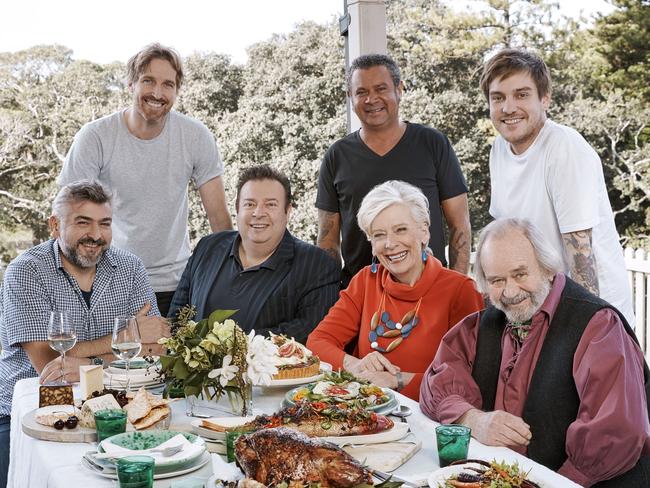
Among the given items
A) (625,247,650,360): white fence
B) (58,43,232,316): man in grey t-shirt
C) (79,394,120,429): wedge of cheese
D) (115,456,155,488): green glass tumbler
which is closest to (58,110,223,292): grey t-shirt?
(58,43,232,316): man in grey t-shirt

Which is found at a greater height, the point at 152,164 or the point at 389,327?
the point at 152,164

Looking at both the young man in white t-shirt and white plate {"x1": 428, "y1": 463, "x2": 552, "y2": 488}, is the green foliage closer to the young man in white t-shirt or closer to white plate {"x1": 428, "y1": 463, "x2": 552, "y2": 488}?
the young man in white t-shirt

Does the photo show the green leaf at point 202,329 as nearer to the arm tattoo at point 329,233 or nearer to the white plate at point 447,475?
the white plate at point 447,475

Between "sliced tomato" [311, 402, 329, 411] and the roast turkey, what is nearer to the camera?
the roast turkey

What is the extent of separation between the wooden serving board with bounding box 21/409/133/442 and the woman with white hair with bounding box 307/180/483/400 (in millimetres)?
969

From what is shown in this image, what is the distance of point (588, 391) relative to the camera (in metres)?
2.01

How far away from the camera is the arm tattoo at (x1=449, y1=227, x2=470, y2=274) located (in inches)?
144

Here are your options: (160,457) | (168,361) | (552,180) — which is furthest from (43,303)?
(552,180)

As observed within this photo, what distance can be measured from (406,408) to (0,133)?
414cm

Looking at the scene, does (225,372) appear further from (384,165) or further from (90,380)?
(384,165)

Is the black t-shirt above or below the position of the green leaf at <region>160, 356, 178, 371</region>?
above

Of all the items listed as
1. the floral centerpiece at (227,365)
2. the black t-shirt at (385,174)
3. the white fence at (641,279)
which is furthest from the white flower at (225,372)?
the white fence at (641,279)

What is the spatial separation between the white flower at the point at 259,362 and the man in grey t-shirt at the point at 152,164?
1.74 m

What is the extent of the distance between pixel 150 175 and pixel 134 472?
2.34 meters
